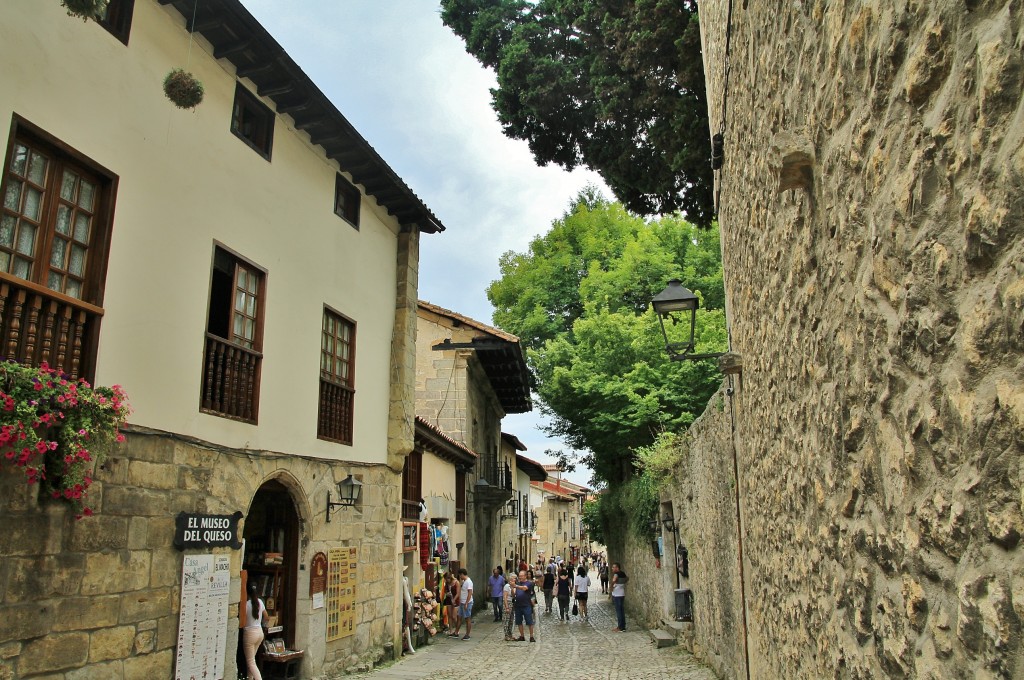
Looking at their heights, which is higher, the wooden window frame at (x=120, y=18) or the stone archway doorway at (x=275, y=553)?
the wooden window frame at (x=120, y=18)

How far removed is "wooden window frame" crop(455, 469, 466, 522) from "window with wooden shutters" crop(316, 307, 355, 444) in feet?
28.7

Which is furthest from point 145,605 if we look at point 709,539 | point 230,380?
point 709,539

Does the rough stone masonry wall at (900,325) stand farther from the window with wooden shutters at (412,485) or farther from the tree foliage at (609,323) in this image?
the tree foliage at (609,323)

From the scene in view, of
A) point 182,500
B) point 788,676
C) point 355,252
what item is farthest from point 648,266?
point 788,676

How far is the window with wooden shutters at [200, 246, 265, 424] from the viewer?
7.79 metres

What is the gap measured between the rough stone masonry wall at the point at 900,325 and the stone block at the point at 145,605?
535 centimetres

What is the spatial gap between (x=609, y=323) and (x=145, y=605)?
15231 millimetres

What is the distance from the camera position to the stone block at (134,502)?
20.1ft

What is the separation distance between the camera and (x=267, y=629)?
8.70 m

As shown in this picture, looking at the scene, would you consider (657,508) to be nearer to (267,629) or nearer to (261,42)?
(267,629)

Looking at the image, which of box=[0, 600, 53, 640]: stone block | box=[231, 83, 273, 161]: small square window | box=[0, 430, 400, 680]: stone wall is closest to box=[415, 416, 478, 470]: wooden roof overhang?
box=[0, 430, 400, 680]: stone wall

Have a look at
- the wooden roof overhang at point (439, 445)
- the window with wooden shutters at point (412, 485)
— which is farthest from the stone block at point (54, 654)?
the wooden roof overhang at point (439, 445)

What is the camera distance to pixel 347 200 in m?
11.3

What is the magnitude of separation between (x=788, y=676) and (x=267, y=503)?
25.0 ft
